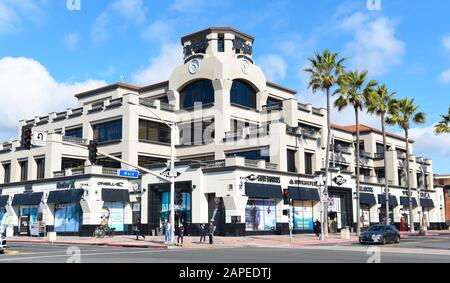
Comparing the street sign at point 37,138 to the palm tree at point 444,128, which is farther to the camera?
the palm tree at point 444,128

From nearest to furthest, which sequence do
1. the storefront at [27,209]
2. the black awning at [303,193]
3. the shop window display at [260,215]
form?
the shop window display at [260,215], the black awning at [303,193], the storefront at [27,209]

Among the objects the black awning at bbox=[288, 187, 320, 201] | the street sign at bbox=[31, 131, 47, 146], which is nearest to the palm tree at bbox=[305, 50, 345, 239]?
the black awning at bbox=[288, 187, 320, 201]

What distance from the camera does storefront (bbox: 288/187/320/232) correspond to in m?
51.6

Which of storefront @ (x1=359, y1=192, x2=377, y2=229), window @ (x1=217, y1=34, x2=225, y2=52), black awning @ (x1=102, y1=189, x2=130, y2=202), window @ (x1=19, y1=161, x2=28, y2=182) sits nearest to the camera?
black awning @ (x1=102, y1=189, x2=130, y2=202)

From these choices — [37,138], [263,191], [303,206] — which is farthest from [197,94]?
[37,138]

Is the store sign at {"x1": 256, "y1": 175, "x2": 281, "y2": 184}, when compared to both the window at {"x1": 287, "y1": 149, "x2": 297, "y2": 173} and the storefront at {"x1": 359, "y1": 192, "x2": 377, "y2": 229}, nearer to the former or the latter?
the window at {"x1": 287, "y1": 149, "x2": 297, "y2": 173}

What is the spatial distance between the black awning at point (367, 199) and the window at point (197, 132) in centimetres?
1947

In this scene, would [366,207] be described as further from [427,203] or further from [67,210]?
[67,210]

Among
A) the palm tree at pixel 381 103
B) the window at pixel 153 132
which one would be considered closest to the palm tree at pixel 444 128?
the palm tree at pixel 381 103

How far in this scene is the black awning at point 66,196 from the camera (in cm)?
5212

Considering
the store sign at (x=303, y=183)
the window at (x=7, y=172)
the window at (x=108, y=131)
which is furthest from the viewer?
the window at (x=7, y=172)

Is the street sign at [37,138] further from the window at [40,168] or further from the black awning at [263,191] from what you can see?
the window at [40,168]

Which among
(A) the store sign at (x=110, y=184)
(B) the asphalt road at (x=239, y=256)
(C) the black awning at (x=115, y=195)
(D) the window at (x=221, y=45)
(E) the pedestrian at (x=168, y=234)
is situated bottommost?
(B) the asphalt road at (x=239, y=256)
